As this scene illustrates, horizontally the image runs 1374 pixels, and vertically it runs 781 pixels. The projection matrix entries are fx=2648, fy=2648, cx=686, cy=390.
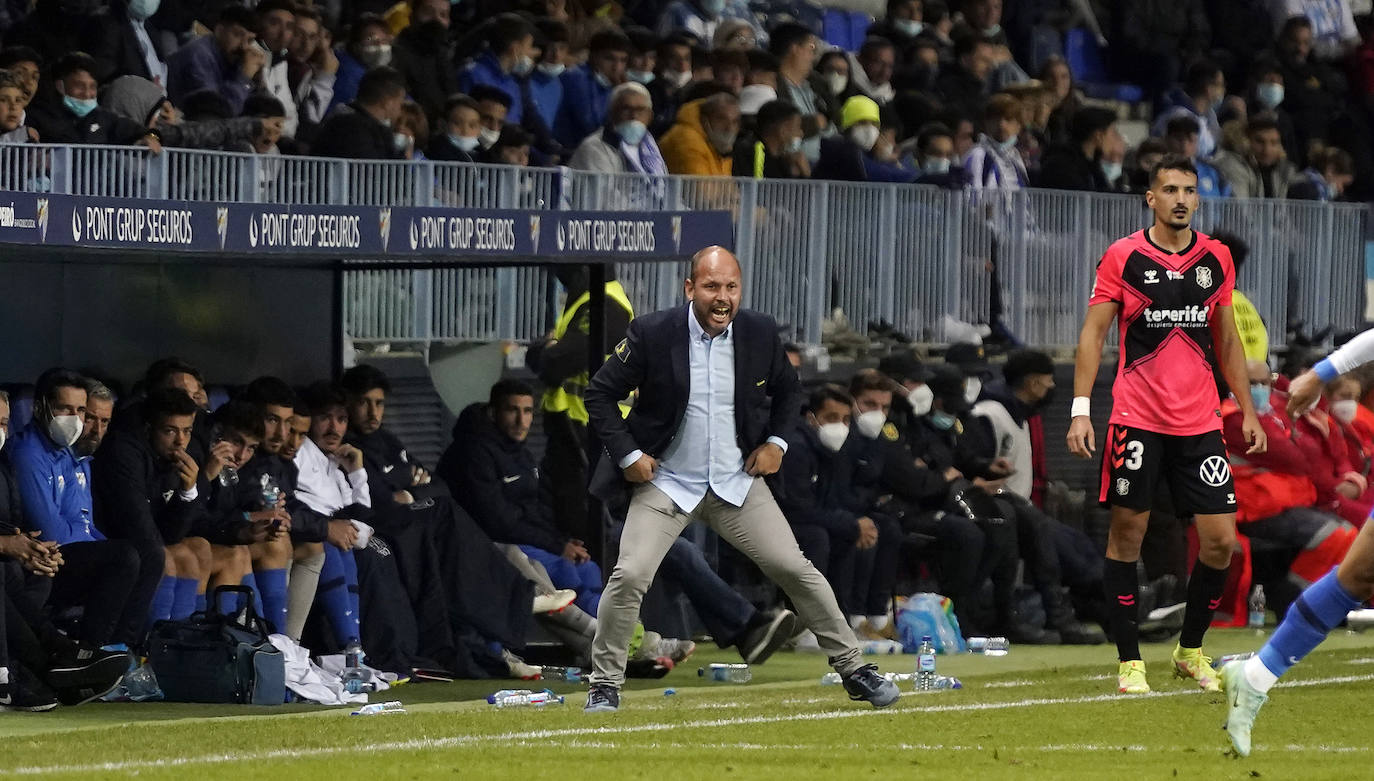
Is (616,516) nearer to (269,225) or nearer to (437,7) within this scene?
(269,225)

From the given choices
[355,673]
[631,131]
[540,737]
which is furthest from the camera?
[631,131]

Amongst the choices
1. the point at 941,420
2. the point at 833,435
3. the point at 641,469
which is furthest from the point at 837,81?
the point at 641,469

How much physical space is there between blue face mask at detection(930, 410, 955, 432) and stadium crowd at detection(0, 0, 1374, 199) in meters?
2.10

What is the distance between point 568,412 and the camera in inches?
539

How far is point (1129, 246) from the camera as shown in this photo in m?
11.1

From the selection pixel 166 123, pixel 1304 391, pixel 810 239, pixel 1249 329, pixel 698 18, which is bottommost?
pixel 1304 391

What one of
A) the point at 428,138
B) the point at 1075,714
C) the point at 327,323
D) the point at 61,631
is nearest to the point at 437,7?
the point at 428,138

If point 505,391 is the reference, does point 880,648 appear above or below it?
below

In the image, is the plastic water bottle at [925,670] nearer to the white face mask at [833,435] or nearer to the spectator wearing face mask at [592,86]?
the white face mask at [833,435]

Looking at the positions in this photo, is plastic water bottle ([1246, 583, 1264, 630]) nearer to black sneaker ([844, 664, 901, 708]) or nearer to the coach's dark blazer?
black sneaker ([844, 664, 901, 708])

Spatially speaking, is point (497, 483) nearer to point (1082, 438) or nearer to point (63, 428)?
point (63, 428)

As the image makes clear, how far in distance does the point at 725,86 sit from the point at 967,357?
7.83 feet

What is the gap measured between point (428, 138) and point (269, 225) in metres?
4.17

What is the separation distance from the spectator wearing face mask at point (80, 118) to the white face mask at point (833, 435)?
13.3 feet
